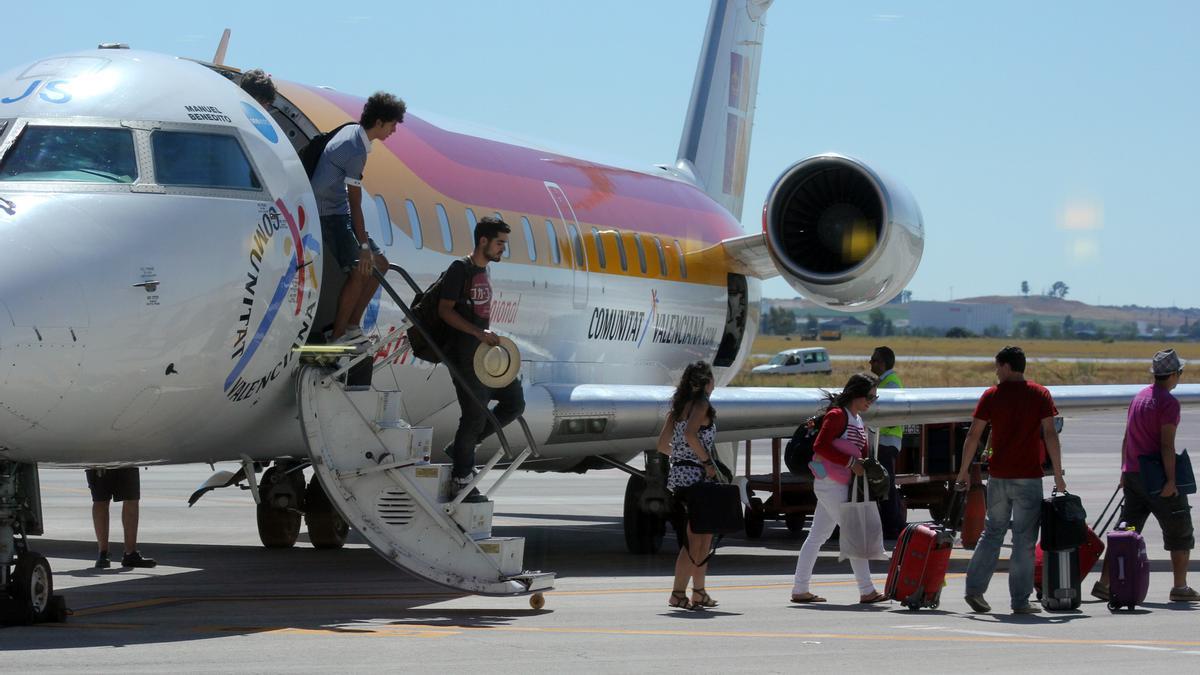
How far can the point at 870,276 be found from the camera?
59.1ft

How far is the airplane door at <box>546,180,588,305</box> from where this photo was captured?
16484 millimetres

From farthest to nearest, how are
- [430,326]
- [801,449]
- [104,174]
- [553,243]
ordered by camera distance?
[553,243] < [801,449] < [430,326] < [104,174]

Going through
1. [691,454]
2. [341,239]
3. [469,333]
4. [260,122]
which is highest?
[260,122]

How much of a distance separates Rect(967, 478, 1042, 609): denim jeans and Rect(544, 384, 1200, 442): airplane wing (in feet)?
13.9

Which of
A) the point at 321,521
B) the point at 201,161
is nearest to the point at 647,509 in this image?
the point at 321,521

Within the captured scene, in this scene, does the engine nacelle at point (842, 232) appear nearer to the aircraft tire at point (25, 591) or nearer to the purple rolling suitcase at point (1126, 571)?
the purple rolling suitcase at point (1126, 571)

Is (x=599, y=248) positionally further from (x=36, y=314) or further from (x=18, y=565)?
(x=36, y=314)

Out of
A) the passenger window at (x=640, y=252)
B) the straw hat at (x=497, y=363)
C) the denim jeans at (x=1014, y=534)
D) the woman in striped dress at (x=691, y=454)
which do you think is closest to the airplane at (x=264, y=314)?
the straw hat at (x=497, y=363)

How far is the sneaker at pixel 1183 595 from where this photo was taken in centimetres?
1234

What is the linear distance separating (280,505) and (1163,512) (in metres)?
7.15

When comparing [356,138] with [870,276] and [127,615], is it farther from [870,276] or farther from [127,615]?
[870,276]

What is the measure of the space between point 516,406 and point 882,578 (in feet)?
12.9

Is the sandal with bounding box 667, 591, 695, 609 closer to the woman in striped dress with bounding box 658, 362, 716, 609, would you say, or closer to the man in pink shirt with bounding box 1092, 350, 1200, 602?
the woman in striped dress with bounding box 658, 362, 716, 609

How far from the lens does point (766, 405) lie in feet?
Result: 54.9
